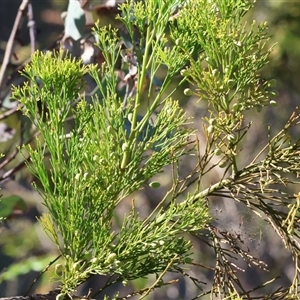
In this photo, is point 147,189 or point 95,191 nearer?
point 95,191

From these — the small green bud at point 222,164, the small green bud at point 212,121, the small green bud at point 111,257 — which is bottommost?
the small green bud at point 111,257

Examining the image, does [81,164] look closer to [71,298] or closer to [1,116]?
[71,298]

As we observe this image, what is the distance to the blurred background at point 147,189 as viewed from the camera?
1212 mm

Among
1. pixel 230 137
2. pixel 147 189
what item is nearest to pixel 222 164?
pixel 230 137

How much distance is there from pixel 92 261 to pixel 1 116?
0.71m

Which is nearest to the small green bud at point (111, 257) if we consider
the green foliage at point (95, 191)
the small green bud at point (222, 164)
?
the green foliage at point (95, 191)

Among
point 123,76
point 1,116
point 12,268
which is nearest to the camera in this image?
point 123,76

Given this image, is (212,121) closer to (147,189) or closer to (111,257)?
(111,257)

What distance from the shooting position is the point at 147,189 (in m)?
3.05

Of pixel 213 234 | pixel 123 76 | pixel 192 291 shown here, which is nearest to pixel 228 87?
pixel 213 234

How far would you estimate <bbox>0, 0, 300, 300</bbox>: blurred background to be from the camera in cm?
121

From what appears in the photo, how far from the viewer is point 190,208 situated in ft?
1.76

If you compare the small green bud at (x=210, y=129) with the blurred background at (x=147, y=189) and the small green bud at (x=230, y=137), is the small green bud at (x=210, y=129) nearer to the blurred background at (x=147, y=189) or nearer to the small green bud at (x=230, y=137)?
the small green bud at (x=230, y=137)

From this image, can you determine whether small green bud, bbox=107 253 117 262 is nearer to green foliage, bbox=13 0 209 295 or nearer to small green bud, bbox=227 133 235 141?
green foliage, bbox=13 0 209 295
